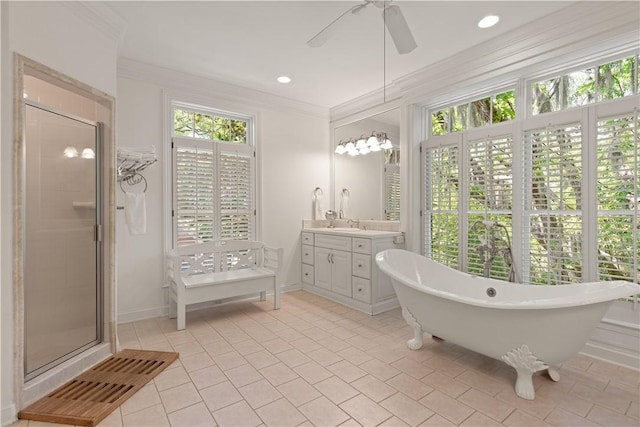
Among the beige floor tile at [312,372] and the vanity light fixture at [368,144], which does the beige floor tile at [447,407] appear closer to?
the beige floor tile at [312,372]

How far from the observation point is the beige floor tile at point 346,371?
7.48ft

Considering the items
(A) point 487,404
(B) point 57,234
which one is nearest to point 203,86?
(B) point 57,234

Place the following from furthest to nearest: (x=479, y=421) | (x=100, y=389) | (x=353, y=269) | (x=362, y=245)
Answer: (x=353, y=269) → (x=362, y=245) → (x=100, y=389) → (x=479, y=421)

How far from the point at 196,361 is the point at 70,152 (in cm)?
186

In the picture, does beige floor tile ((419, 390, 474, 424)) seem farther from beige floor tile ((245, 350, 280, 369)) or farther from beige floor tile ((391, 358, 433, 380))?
beige floor tile ((245, 350, 280, 369))

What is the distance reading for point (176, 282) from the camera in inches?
126

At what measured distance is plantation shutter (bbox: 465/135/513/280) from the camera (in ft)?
10.1

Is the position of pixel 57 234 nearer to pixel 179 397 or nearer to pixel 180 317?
pixel 180 317

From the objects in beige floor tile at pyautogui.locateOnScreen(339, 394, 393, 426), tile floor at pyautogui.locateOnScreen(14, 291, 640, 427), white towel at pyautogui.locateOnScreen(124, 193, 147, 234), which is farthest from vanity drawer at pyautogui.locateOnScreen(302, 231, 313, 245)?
beige floor tile at pyautogui.locateOnScreen(339, 394, 393, 426)

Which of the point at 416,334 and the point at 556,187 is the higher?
the point at 556,187

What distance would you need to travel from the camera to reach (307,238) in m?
4.61

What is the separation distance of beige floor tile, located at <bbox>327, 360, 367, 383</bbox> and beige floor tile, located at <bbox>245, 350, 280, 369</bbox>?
0.46 metres

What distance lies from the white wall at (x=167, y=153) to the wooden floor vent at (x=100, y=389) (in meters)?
0.99

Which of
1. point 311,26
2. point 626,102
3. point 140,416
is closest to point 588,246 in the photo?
point 626,102
